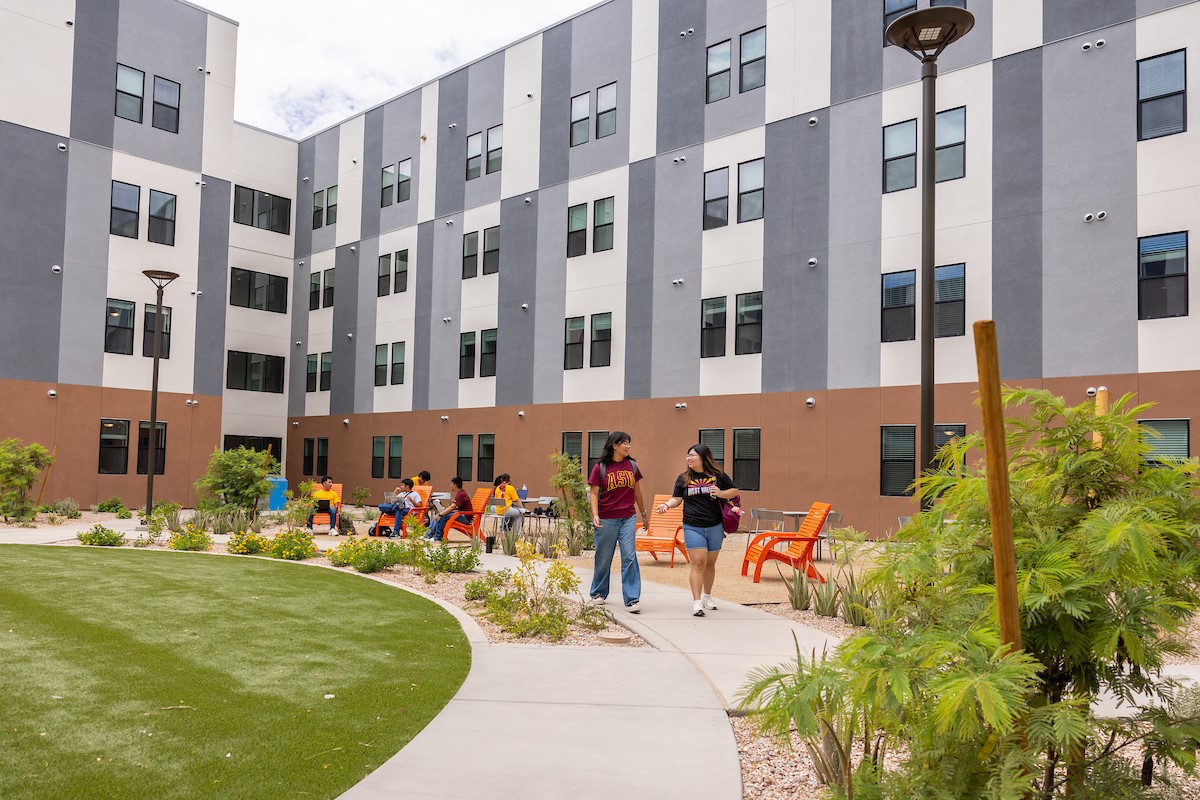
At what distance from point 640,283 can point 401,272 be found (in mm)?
12110

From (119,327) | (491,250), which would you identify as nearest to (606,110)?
(491,250)

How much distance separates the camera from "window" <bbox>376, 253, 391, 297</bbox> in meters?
34.7

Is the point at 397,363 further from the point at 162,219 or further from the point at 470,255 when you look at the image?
the point at 162,219

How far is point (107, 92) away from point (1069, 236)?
28796mm

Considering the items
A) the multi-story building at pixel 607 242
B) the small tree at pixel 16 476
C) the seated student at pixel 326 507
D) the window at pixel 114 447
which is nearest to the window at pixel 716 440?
the multi-story building at pixel 607 242

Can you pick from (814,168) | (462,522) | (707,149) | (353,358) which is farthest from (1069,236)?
(353,358)

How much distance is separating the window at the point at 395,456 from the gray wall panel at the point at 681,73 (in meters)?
15.3

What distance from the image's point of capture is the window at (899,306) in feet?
67.8

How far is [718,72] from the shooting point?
2469 cm

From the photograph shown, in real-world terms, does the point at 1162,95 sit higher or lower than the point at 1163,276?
higher

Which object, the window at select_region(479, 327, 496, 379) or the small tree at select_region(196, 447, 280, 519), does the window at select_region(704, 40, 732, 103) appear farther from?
the small tree at select_region(196, 447, 280, 519)

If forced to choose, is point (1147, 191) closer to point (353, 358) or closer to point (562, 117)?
point (562, 117)

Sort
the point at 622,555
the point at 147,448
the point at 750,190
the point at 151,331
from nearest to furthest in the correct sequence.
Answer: the point at 622,555
the point at 750,190
the point at 151,331
the point at 147,448

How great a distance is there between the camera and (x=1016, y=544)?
273cm
